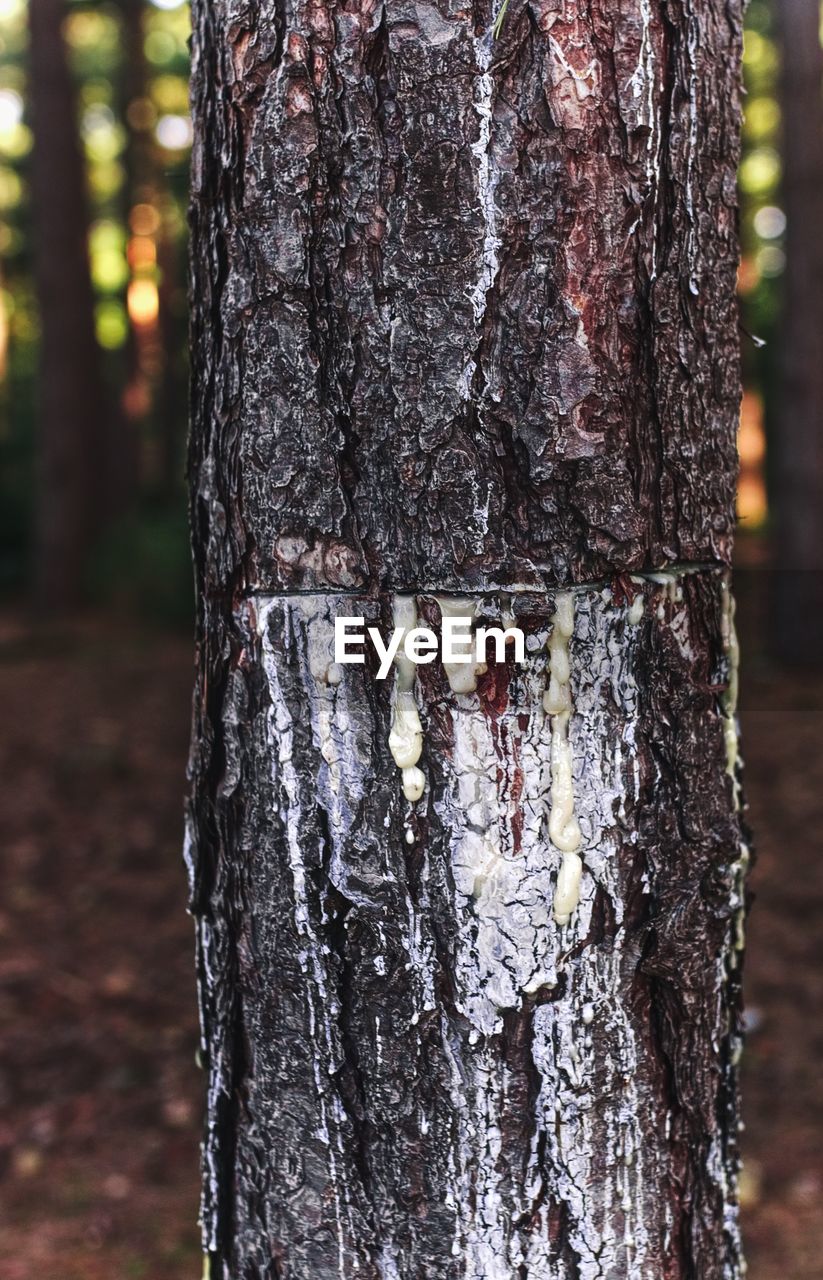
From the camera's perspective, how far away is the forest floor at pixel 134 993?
3.51m

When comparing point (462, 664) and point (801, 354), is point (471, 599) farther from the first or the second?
point (801, 354)

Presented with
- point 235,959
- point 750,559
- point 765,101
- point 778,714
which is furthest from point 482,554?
point 765,101

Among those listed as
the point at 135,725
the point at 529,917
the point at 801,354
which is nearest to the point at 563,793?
the point at 529,917

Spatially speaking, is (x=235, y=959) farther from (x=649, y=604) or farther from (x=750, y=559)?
(x=750, y=559)

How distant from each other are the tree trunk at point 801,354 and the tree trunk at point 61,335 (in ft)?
22.1

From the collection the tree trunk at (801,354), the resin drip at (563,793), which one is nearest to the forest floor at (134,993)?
the tree trunk at (801,354)

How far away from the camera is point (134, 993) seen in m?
4.88

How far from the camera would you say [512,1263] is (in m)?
1.29

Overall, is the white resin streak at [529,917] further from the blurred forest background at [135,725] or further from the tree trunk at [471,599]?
the blurred forest background at [135,725]

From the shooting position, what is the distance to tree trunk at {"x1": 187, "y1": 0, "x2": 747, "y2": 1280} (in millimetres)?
1202

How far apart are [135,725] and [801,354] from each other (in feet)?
18.8

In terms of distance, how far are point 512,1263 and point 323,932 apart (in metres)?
0.44

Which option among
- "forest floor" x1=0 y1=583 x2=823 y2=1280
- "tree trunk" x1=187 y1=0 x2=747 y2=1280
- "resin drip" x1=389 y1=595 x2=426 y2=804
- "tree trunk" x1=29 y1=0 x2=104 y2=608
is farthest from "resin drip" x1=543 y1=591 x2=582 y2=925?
"tree trunk" x1=29 y1=0 x2=104 y2=608

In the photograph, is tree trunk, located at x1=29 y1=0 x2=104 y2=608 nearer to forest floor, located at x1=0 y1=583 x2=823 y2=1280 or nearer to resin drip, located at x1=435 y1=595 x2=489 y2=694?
forest floor, located at x1=0 y1=583 x2=823 y2=1280
